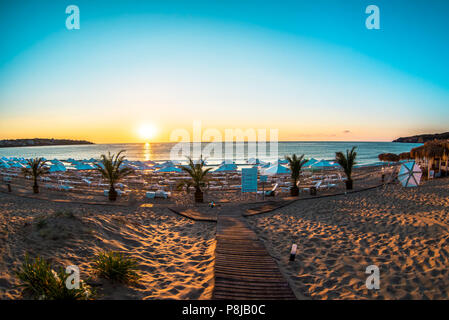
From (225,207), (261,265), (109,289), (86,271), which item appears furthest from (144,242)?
(225,207)

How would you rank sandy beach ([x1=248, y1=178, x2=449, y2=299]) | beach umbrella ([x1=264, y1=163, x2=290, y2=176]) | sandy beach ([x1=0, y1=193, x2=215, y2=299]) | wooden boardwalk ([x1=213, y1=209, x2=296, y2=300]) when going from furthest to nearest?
beach umbrella ([x1=264, y1=163, x2=290, y2=176]), sandy beach ([x1=248, y1=178, x2=449, y2=299]), sandy beach ([x1=0, y1=193, x2=215, y2=299]), wooden boardwalk ([x1=213, y1=209, x2=296, y2=300])

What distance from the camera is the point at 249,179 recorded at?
39.5 ft

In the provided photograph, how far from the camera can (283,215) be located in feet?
29.6

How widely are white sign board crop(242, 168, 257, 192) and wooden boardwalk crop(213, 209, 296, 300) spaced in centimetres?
541

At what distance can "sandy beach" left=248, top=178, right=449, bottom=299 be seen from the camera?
156 inches

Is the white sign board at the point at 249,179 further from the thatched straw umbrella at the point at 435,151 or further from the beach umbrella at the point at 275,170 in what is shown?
the thatched straw umbrella at the point at 435,151

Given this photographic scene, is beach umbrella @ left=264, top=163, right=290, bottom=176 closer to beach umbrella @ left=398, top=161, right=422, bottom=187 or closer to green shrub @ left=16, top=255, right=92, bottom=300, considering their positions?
beach umbrella @ left=398, top=161, right=422, bottom=187

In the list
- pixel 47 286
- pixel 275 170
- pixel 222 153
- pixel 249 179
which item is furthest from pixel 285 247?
pixel 222 153

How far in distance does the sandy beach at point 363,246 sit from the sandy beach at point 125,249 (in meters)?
1.98

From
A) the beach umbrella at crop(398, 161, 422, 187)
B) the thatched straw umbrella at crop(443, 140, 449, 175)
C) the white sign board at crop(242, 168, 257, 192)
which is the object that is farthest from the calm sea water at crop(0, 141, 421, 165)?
the white sign board at crop(242, 168, 257, 192)

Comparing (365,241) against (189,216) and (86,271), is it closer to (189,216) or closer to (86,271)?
(189,216)

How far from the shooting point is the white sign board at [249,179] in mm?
11922
